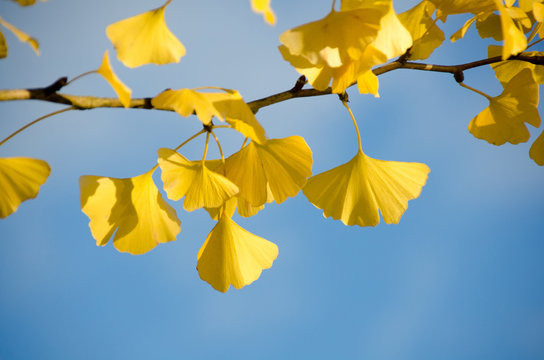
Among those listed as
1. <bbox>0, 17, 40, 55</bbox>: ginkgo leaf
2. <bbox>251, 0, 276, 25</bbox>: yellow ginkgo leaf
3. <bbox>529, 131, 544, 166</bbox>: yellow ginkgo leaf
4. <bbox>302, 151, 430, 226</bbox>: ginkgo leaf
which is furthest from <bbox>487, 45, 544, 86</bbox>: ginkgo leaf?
<bbox>0, 17, 40, 55</bbox>: ginkgo leaf

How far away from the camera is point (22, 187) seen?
1.25 feet

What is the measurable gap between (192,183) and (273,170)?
0.29 ft

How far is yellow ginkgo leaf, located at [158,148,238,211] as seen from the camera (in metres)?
0.39

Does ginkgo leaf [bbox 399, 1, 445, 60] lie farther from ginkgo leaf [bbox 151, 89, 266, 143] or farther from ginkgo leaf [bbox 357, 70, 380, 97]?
ginkgo leaf [bbox 151, 89, 266, 143]

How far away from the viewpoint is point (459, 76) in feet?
1.65

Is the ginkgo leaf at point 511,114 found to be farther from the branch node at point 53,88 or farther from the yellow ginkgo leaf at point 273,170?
the branch node at point 53,88

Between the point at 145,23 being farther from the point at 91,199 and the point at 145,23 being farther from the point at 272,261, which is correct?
the point at 272,261

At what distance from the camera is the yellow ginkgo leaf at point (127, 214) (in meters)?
0.42

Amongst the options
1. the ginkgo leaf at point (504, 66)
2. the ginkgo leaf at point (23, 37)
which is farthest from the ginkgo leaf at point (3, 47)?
the ginkgo leaf at point (504, 66)

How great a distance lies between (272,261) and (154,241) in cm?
15

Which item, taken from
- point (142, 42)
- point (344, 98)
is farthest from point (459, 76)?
point (142, 42)

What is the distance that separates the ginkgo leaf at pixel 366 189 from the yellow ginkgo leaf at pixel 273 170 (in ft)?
0.18

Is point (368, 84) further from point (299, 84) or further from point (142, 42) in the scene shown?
point (142, 42)

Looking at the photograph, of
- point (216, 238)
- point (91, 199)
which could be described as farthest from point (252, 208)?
point (91, 199)
